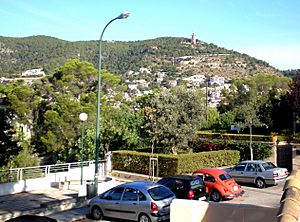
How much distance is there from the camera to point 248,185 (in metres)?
21.6

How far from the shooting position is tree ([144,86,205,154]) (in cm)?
2773

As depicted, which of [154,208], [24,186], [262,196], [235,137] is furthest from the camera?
[235,137]

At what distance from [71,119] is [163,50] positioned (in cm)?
10953

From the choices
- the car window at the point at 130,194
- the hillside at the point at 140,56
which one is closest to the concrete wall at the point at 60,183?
the car window at the point at 130,194

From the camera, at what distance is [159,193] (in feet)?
40.6

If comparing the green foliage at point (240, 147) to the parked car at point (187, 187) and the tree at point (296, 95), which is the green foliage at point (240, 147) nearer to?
the tree at point (296, 95)

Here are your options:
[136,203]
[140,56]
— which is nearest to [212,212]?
[136,203]

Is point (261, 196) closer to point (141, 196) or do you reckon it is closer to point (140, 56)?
point (141, 196)

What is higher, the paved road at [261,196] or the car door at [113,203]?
the car door at [113,203]

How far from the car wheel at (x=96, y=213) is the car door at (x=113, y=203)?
250 millimetres

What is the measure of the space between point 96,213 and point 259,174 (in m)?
10.4

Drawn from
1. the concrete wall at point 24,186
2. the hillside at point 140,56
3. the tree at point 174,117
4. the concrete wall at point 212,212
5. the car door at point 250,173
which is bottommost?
the concrete wall at point 24,186

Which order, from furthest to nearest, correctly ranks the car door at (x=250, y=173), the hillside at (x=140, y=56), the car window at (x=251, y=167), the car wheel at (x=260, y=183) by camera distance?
the hillside at (x=140, y=56) → the car window at (x=251, y=167) → the car door at (x=250, y=173) → the car wheel at (x=260, y=183)

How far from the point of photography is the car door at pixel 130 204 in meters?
12.4
